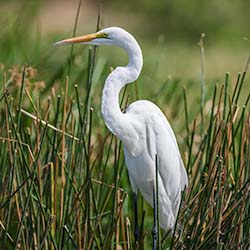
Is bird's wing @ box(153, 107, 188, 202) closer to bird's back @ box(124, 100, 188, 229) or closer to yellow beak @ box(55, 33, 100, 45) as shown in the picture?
bird's back @ box(124, 100, 188, 229)

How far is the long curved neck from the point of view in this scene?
1861 mm

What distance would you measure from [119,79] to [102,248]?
1.05 ft

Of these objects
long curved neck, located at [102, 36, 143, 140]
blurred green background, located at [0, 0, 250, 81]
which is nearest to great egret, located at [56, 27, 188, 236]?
long curved neck, located at [102, 36, 143, 140]

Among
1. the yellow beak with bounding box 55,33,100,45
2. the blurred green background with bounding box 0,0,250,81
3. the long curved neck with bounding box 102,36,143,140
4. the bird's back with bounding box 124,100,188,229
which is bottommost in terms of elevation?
the blurred green background with bounding box 0,0,250,81

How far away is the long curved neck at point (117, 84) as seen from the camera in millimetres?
1861

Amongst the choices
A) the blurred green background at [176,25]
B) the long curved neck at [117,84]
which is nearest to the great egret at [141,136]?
the long curved neck at [117,84]

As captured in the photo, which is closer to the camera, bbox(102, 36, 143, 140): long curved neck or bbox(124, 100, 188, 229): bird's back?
bbox(102, 36, 143, 140): long curved neck

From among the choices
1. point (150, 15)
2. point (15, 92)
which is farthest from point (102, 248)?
point (150, 15)

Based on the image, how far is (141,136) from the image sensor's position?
203cm

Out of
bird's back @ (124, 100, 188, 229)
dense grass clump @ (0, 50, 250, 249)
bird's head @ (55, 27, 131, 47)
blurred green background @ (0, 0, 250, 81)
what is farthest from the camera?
blurred green background @ (0, 0, 250, 81)

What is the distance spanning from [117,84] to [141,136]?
0.61ft

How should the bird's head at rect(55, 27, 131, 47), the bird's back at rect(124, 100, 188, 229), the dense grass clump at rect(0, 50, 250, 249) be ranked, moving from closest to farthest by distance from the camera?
the dense grass clump at rect(0, 50, 250, 249) → the bird's head at rect(55, 27, 131, 47) → the bird's back at rect(124, 100, 188, 229)

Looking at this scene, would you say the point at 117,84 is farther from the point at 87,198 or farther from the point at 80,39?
the point at 87,198

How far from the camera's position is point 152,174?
208 centimetres
